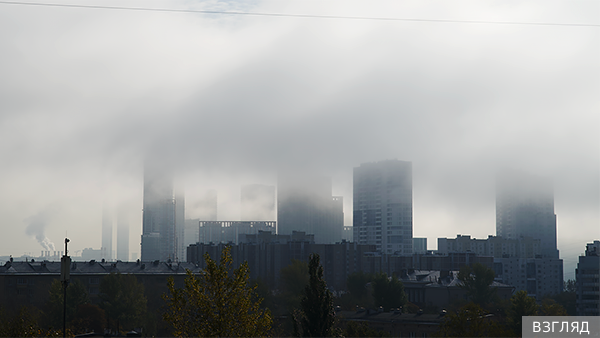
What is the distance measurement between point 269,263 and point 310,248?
403 inches

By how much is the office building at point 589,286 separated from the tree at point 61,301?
7086cm

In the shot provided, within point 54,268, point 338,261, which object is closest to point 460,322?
point 54,268

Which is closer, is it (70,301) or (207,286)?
(207,286)

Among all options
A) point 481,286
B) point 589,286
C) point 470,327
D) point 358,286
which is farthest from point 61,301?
point 589,286

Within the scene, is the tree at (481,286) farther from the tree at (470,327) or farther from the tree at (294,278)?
the tree at (470,327)

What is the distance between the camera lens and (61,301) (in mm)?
77125

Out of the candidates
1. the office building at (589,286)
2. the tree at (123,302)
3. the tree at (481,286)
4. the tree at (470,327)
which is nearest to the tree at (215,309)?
the tree at (470,327)

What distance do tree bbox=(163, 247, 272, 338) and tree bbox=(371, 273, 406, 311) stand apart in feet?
234

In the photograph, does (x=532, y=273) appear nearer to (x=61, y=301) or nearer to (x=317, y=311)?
(x=61, y=301)

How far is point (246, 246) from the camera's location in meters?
146

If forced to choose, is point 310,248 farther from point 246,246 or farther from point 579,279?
point 579,279

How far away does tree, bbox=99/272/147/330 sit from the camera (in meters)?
80.4

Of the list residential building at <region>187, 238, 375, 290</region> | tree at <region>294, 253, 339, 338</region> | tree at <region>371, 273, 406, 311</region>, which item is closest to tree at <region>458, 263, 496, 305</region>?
tree at <region>371, 273, 406, 311</region>

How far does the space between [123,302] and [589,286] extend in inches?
2646
